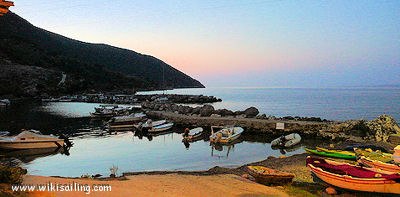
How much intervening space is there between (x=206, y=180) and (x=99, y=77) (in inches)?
6472

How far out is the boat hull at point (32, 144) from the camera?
101 feet

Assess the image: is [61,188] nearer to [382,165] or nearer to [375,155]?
[382,165]

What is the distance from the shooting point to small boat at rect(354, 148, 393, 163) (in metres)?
20.2

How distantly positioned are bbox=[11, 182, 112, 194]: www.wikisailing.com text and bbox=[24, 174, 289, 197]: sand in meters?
0.27

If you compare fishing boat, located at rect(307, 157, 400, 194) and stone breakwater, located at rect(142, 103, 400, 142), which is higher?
fishing boat, located at rect(307, 157, 400, 194)

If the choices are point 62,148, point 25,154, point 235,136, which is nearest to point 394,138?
point 235,136

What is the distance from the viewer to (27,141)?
31.2 metres

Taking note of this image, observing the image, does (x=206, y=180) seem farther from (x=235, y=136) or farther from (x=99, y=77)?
(x=99, y=77)

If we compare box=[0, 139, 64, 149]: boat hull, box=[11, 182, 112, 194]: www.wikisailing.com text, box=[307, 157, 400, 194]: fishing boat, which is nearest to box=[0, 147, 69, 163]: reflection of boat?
box=[0, 139, 64, 149]: boat hull

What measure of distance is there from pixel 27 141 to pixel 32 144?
484mm

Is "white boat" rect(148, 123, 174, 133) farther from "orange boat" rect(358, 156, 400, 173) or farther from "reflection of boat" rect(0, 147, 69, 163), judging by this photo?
"orange boat" rect(358, 156, 400, 173)

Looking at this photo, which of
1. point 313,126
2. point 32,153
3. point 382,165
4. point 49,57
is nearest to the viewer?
point 382,165

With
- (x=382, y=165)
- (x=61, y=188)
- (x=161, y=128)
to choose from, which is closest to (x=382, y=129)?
(x=382, y=165)

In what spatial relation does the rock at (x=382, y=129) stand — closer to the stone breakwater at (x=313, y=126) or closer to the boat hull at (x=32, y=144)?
the stone breakwater at (x=313, y=126)
